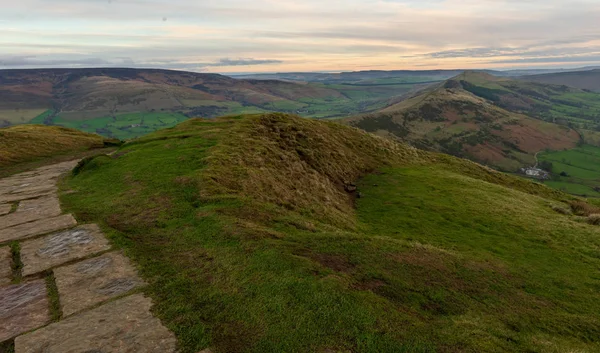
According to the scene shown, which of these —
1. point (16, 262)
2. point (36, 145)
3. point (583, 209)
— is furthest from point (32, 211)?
point (583, 209)

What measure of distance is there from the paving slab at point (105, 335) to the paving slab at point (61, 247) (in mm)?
5254

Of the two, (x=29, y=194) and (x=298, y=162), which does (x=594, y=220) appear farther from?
(x=29, y=194)

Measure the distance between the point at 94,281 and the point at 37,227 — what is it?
926cm

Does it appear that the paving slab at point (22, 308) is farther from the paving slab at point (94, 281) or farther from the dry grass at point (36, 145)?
the dry grass at point (36, 145)

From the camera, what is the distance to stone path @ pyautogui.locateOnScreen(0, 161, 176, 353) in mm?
10719

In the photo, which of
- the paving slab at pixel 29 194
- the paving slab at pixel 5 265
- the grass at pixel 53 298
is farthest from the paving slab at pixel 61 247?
the paving slab at pixel 29 194

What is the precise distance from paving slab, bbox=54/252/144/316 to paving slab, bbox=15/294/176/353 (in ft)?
2.93

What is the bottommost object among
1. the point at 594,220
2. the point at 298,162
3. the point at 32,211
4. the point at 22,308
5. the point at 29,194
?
the point at 594,220

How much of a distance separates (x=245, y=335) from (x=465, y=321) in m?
8.52

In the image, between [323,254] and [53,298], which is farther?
[323,254]

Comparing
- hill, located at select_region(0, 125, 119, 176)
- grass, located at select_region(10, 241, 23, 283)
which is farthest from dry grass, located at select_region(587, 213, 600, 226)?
hill, located at select_region(0, 125, 119, 176)

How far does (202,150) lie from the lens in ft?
112

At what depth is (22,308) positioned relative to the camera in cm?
1248

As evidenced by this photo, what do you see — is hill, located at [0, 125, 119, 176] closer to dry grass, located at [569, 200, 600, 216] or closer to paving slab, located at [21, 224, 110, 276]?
paving slab, located at [21, 224, 110, 276]
